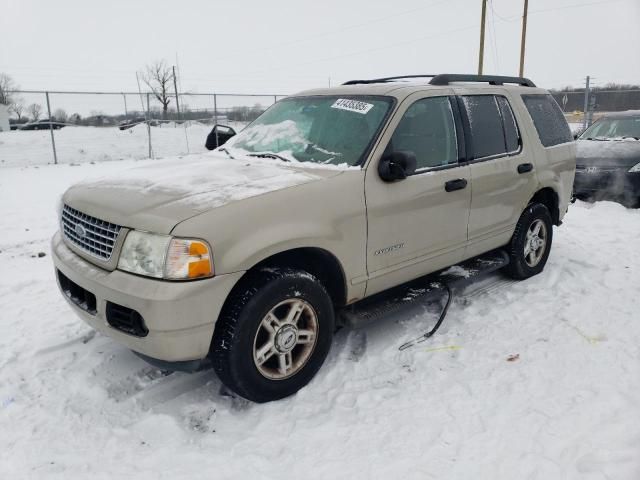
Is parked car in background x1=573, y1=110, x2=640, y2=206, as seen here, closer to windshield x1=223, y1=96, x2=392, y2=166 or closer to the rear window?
the rear window

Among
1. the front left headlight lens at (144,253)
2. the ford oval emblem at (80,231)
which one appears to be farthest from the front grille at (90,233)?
the front left headlight lens at (144,253)

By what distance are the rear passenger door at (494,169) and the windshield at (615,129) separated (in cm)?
548

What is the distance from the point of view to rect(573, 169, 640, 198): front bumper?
26.1ft

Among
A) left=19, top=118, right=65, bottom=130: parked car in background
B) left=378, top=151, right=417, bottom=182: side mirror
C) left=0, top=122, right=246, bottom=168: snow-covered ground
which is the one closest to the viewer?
left=378, top=151, right=417, bottom=182: side mirror

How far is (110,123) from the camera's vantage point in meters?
18.1

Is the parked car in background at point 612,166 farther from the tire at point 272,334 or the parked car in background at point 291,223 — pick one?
the tire at point 272,334

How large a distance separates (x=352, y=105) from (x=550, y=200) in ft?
8.67

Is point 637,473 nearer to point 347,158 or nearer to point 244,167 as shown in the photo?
point 347,158

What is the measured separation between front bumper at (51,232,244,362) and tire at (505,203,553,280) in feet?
10.2

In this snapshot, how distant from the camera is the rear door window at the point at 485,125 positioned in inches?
162

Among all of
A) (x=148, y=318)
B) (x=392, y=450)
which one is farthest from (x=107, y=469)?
(x=392, y=450)

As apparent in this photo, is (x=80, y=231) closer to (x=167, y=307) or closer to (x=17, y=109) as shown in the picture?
(x=167, y=307)

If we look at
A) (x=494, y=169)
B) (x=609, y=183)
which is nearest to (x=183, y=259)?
(x=494, y=169)

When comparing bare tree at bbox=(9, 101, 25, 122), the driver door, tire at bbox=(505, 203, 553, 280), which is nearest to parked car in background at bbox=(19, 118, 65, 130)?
bare tree at bbox=(9, 101, 25, 122)
